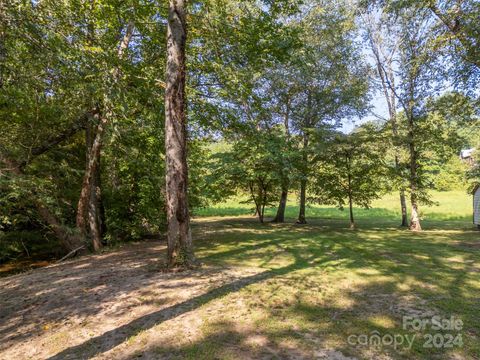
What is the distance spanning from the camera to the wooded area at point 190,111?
19.8ft

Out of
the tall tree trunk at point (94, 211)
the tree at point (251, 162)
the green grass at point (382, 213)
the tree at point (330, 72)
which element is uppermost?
the tree at point (330, 72)

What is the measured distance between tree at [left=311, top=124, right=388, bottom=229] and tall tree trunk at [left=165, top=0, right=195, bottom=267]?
28.7ft

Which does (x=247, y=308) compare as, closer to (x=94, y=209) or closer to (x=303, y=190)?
(x=94, y=209)

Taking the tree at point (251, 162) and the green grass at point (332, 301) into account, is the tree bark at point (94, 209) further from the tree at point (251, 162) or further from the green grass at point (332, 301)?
the tree at point (251, 162)

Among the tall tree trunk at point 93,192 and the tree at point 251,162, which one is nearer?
the tall tree trunk at point 93,192

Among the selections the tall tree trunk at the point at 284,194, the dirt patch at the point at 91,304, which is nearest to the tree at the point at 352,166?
the tall tree trunk at the point at 284,194

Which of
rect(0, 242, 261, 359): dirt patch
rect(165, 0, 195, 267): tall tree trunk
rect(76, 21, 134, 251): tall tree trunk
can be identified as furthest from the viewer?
rect(76, 21, 134, 251): tall tree trunk

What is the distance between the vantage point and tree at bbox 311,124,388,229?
13.3 m

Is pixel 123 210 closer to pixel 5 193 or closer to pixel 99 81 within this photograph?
pixel 5 193

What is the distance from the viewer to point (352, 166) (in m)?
13.8

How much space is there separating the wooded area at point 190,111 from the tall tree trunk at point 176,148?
0.03m

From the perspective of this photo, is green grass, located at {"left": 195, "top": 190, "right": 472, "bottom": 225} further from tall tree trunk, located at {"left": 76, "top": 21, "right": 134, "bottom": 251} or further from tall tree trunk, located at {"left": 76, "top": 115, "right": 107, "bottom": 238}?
tall tree trunk, located at {"left": 76, "top": 115, "right": 107, "bottom": 238}

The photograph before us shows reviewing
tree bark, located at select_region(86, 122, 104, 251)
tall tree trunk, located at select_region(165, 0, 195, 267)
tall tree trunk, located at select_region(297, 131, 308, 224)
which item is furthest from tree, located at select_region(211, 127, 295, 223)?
tall tree trunk, located at select_region(165, 0, 195, 267)

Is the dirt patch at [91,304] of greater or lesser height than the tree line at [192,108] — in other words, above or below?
below
